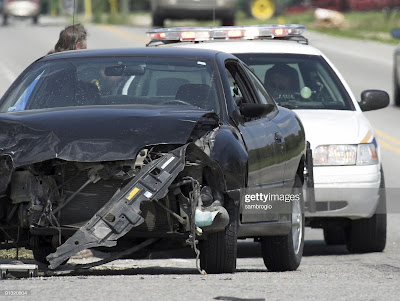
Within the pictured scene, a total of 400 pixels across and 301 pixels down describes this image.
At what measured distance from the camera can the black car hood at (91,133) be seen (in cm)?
689

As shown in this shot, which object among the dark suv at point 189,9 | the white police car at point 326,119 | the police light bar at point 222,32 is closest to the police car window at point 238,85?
the white police car at point 326,119

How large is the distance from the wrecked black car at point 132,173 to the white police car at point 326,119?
1998mm

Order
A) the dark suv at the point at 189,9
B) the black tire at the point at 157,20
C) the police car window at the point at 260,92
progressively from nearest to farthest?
the police car window at the point at 260,92, the dark suv at the point at 189,9, the black tire at the point at 157,20

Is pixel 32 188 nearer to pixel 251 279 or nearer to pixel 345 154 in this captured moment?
pixel 251 279

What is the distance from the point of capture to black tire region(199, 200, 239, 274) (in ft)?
24.0

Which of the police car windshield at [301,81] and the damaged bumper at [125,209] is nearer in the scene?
the damaged bumper at [125,209]

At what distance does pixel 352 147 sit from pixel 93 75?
260 cm

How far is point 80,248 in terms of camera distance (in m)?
6.86

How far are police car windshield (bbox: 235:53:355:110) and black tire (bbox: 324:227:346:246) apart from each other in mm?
1244

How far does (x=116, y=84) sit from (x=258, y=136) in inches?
38.3

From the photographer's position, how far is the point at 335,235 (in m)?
11.6

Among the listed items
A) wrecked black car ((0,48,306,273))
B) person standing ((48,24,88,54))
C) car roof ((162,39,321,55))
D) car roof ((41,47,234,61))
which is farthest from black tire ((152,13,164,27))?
wrecked black car ((0,48,306,273))

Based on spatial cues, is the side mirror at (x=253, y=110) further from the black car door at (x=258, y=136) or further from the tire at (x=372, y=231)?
the tire at (x=372, y=231)

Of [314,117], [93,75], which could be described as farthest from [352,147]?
[93,75]
